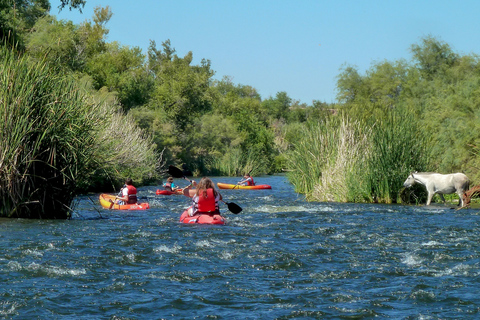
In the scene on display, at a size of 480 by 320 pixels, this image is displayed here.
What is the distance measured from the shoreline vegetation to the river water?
155cm

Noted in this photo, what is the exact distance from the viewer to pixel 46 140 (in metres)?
14.7

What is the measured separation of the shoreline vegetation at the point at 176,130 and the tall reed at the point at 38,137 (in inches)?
1.1

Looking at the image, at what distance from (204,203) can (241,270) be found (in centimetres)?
616

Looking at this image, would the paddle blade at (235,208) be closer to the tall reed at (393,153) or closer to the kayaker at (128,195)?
the kayaker at (128,195)

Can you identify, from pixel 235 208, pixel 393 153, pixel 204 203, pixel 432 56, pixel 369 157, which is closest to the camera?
pixel 204 203

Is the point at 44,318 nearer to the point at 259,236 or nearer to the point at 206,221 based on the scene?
the point at 259,236

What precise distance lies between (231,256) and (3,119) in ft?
21.6

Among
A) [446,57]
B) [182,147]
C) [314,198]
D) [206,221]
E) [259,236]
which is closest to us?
[259,236]

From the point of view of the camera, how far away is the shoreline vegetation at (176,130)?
14562 millimetres

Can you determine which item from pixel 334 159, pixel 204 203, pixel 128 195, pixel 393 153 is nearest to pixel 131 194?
pixel 128 195

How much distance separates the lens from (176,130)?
58000mm

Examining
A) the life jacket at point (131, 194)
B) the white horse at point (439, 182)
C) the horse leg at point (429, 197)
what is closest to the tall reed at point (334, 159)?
the white horse at point (439, 182)

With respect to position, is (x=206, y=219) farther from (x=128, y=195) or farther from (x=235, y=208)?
(x=128, y=195)

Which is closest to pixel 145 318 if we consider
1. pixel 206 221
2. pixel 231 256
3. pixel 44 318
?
pixel 44 318
